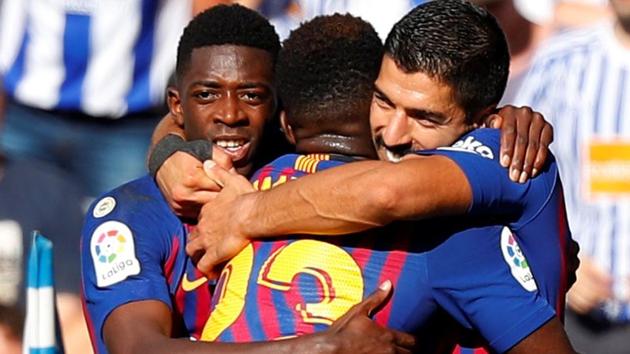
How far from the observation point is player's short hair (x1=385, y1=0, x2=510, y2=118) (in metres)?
4.16

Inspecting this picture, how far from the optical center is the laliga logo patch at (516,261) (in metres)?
4.09

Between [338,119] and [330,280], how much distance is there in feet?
1.45

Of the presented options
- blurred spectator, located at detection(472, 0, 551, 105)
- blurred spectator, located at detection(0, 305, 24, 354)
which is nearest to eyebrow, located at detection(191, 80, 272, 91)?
blurred spectator, located at detection(472, 0, 551, 105)

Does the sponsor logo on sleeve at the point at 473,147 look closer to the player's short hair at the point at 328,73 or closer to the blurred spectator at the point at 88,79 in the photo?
the player's short hair at the point at 328,73

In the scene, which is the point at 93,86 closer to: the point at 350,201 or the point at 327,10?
the point at 327,10

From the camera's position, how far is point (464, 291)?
13.2 feet

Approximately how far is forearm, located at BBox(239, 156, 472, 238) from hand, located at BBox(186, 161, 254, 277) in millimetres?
110

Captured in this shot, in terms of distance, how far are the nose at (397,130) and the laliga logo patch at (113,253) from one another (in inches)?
27.3

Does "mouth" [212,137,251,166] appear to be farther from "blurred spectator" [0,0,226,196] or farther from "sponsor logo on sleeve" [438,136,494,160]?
"blurred spectator" [0,0,226,196]

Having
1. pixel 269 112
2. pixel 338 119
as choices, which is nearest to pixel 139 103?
pixel 269 112

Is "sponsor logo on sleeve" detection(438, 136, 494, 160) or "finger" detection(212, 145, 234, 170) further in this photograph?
"finger" detection(212, 145, 234, 170)

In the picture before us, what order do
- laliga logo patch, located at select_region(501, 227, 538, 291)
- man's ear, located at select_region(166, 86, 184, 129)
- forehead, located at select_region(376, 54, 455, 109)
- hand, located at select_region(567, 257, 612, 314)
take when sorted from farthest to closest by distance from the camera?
hand, located at select_region(567, 257, 612, 314)
man's ear, located at select_region(166, 86, 184, 129)
forehead, located at select_region(376, 54, 455, 109)
laliga logo patch, located at select_region(501, 227, 538, 291)

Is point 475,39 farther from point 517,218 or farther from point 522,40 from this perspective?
point 522,40

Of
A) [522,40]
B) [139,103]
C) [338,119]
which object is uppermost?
[338,119]
